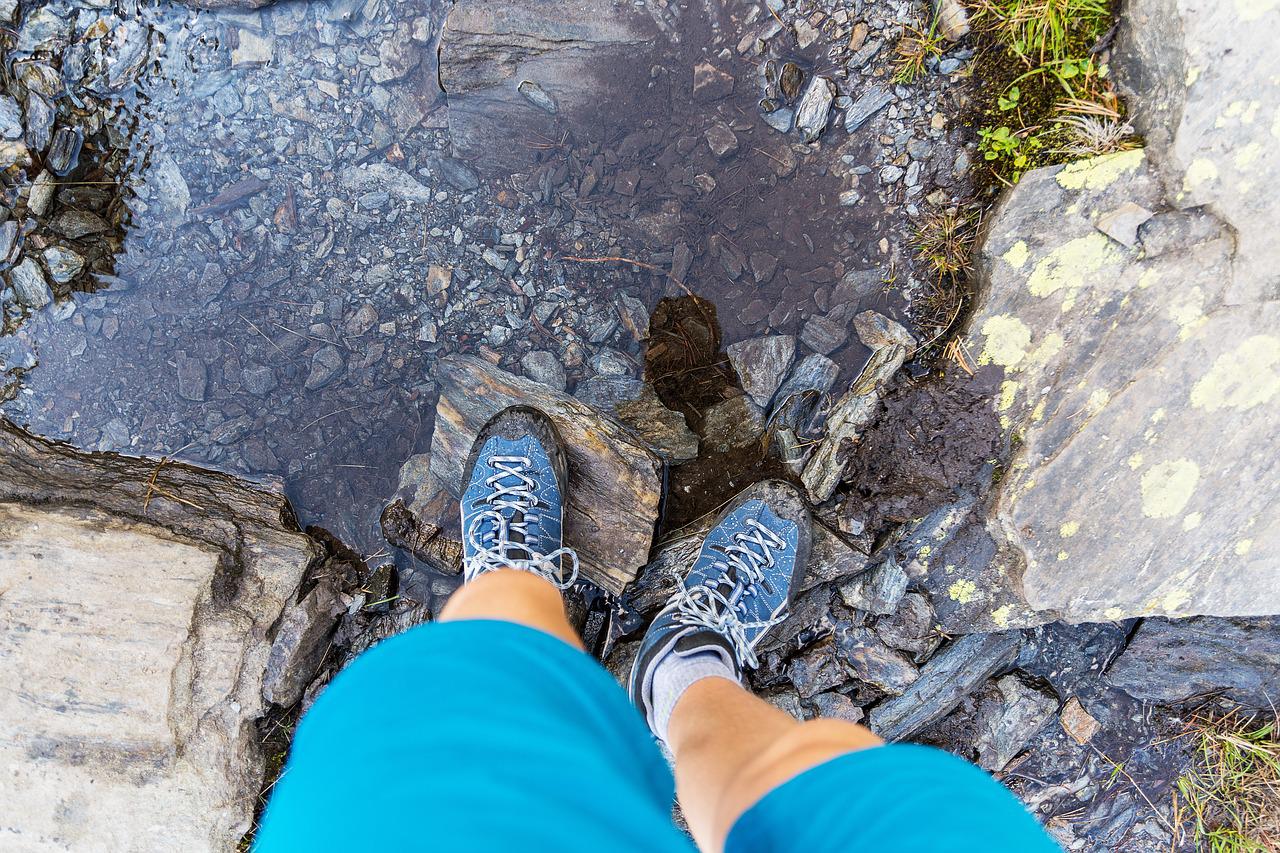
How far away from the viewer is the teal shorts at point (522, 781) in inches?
43.3

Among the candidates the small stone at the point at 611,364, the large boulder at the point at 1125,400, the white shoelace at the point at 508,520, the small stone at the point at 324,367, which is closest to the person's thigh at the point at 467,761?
the white shoelace at the point at 508,520

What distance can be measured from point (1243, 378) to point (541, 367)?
2.74 metres

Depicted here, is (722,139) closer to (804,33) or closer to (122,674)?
(804,33)

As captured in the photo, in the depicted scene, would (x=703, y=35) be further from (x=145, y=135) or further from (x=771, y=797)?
(x=771, y=797)

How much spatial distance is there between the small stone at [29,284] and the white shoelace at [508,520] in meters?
2.20

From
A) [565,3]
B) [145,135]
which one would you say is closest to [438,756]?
[565,3]

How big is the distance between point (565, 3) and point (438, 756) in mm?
2993

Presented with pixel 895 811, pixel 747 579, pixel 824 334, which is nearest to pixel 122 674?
pixel 747 579

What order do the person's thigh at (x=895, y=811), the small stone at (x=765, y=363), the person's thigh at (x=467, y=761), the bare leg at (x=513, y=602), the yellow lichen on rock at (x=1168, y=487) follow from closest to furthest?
the person's thigh at (x=467, y=761)
the person's thigh at (x=895, y=811)
the bare leg at (x=513, y=602)
the yellow lichen on rock at (x=1168, y=487)
the small stone at (x=765, y=363)

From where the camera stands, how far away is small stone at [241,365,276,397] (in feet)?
9.84

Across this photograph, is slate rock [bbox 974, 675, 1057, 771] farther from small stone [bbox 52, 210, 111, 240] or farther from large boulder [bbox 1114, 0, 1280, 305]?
small stone [bbox 52, 210, 111, 240]

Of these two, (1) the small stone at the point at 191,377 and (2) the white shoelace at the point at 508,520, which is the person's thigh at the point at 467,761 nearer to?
(2) the white shoelace at the point at 508,520

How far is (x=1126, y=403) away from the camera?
2.46m

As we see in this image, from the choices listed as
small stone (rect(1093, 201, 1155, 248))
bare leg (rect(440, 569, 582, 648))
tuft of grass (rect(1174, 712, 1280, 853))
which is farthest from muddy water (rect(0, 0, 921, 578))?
tuft of grass (rect(1174, 712, 1280, 853))
